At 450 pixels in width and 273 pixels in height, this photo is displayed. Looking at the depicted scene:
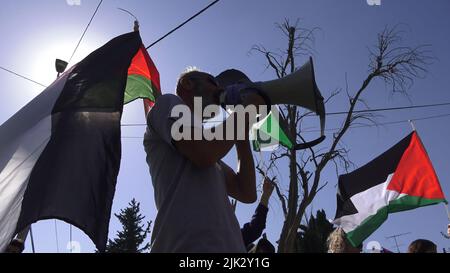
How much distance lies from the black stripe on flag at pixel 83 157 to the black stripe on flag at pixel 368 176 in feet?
15.2

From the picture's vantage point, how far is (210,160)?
1.58 meters

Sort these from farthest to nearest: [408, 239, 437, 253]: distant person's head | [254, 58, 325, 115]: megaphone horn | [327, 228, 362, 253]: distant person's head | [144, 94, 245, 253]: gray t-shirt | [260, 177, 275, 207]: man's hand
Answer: [327, 228, 362, 253]: distant person's head
[408, 239, 437, 253]: distant person's head
[260, 177, 275, 207]: man's hand
[254, 58, 325, 115]: megaphone horn
[144, 94, 245, 253]: gray t-shirt

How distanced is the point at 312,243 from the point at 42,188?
1699 cm

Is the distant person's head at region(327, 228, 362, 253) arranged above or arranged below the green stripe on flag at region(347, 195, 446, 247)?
below

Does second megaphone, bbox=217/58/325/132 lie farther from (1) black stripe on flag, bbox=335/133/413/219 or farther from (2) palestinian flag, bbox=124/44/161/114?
(1) black stripe on flag, bbox=335/133/413/219

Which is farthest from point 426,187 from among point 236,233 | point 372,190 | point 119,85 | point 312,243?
point 312,243

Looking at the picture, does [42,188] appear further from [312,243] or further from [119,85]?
[312,243]

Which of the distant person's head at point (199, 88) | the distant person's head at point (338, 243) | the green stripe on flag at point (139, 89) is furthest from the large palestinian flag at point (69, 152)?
the distant person's head at point (338, 243)

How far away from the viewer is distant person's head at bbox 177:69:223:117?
6.06 ft

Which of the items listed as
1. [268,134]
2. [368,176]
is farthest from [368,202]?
[268,134]

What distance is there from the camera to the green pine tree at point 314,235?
17344 mm

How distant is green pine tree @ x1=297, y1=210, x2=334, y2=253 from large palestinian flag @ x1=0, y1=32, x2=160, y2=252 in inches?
567

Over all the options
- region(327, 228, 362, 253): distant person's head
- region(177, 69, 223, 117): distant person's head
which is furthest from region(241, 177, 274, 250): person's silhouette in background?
region(177, 69, 223, 117): distant person's head

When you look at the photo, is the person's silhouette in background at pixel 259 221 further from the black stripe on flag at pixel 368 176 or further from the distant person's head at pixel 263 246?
the black stripe on flag at pixel 368 176
